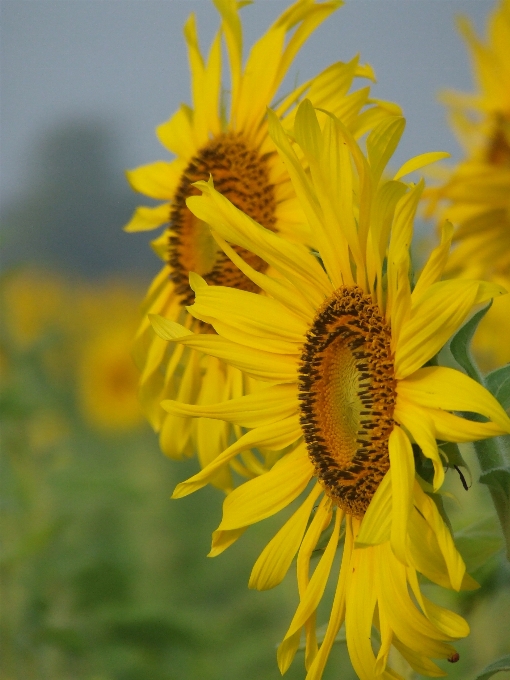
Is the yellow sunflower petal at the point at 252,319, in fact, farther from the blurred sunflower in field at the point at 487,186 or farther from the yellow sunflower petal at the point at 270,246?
the blurred sunflower in field at the point at 487,186

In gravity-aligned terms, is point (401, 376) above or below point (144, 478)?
above

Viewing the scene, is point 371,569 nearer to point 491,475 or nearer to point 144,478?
point 491,475

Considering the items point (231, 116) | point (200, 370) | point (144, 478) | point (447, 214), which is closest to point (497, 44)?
point (447, 214)

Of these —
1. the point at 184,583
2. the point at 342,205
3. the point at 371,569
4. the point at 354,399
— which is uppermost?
the point at 342,205

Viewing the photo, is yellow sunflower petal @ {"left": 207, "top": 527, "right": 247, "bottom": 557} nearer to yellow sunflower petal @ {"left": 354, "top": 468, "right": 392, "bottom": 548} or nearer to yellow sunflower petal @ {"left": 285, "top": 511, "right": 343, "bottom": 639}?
yellow sunflower petal @ {"left": 285, "top": 511, "right": 343, "bottom": 639}

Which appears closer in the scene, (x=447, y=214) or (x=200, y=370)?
(x=200, y=370)

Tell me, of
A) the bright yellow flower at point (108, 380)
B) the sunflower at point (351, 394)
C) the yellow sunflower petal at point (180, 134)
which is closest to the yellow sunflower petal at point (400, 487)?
the sunflower at point (351, 394)

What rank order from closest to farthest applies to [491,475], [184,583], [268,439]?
[491,475] < [268,439] < [184,583]

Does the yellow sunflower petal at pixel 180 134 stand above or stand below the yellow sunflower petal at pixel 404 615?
above
